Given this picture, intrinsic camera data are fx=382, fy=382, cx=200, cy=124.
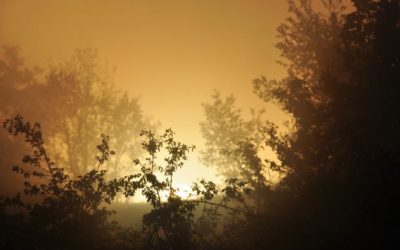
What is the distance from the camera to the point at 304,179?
16.0m

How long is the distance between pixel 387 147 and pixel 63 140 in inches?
976

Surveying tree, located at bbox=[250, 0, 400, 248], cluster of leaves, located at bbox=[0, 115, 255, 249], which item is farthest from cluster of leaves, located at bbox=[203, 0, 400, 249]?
cluster of leaves, located at bbox=[0, 115, 255, 249]

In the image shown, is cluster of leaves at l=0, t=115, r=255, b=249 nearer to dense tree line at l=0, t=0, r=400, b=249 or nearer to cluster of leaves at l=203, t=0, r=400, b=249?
dense tree line at l=0, t=0, r=400, b=249

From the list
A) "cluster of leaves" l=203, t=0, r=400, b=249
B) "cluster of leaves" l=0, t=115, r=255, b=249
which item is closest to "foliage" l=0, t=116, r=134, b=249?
"cluster of leaves" l=0, t=115, r=255, b=249

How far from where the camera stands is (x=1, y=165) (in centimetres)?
2905

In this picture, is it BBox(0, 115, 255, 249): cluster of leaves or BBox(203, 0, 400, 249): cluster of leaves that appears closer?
BBox(0, 115, 255, 249): cluster of leaves

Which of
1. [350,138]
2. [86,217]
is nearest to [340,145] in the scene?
[350,138]

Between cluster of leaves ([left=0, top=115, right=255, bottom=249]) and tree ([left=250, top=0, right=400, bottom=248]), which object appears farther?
tree ([left=250, top=0, right=400, bottom=248])

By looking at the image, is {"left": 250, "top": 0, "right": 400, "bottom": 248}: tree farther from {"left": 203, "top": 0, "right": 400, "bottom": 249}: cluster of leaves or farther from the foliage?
the foliage

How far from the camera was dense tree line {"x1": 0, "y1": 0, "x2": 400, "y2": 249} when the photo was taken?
10.8 metres

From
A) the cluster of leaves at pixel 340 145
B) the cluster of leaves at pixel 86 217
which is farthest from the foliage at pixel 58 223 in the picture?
the cluster of leaves at pixel 340 145

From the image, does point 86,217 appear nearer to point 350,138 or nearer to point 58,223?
point 58,223

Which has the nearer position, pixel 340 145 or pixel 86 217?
pixel 86 217

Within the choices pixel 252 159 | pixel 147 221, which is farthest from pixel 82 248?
pixel 252 159
